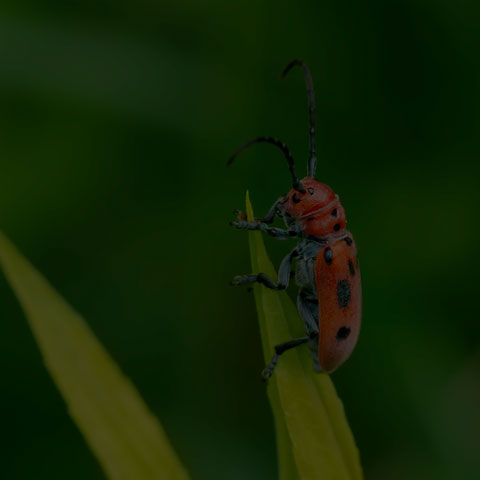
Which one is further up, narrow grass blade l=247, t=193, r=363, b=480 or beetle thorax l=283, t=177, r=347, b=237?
beetle thorax l=283, t=177, r=347, b=237

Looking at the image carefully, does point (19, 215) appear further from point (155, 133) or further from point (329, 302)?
point (329, 302)

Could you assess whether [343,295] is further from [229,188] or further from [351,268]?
[229,188]

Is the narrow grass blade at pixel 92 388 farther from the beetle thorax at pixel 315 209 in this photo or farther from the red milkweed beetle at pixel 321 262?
the beetle thorax at pixel 315 209

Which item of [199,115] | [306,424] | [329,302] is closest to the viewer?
[306,424]

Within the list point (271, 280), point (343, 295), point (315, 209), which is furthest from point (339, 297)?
point (271, 280)

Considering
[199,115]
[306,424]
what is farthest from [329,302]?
[306,424]

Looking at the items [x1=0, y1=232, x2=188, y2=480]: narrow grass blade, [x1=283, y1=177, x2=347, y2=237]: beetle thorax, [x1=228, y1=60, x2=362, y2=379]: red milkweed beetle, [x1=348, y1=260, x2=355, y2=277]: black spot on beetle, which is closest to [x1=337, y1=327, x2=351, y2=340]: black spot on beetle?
[x1=228, y1=60, x2=362, y2=379]: red milkweed beetle

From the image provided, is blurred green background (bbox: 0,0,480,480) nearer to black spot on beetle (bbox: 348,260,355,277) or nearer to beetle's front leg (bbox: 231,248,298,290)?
beetle's front leg (bbox: 231,248,298,290)
